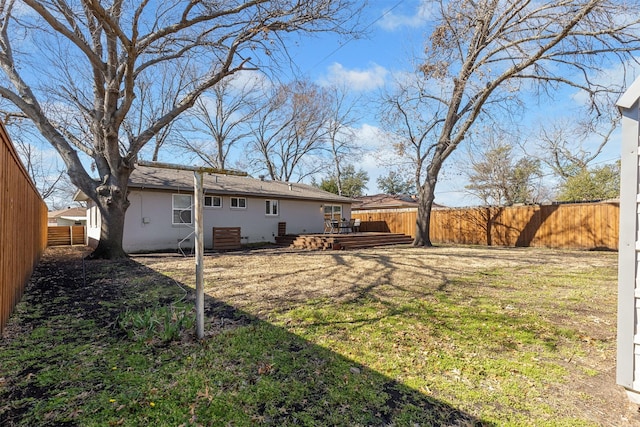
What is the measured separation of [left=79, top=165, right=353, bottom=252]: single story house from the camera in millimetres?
12312

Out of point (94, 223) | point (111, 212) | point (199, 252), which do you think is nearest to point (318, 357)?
point (199, 252)

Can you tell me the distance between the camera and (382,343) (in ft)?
11.3

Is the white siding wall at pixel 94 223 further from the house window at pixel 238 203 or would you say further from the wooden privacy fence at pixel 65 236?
the house window at pixel 238 203

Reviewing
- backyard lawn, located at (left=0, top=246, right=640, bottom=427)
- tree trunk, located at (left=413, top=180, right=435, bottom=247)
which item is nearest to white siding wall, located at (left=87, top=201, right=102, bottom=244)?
backyard lawn, located at (left=0, top=246, right=640, bottom=427)

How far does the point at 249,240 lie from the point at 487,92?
1187cm

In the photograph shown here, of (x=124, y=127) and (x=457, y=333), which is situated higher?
(x=124, y=127)

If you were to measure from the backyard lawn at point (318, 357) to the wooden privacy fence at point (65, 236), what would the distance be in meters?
13.7

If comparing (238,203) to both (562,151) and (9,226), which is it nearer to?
(9,226)

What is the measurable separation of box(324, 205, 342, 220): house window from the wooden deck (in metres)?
3.76

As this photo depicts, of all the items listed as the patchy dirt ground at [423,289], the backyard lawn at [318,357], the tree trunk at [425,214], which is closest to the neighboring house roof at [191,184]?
the patchy dirt ground at [423,289]

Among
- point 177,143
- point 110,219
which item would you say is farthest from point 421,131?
point 177,143

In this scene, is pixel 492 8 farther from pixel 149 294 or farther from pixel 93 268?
pixel 93 268

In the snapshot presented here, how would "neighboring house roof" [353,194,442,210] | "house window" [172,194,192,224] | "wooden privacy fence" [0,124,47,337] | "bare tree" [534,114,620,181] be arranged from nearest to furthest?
"wooden privacy fence" [0,124,47,337]
"house window" [172,194,192,224]
"bare tree" [534,114,620,181]
"neighboring house roof" [353,194,442,210]

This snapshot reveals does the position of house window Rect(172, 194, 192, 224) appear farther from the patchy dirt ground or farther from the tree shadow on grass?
the tree shadow on grass
